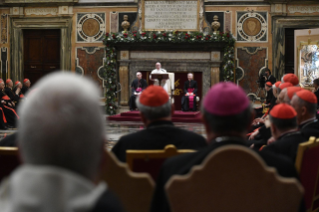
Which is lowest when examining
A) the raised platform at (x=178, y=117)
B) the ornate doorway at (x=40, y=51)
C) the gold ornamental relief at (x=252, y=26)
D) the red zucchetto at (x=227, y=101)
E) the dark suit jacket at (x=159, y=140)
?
the raised platform at (x=178, y=117)

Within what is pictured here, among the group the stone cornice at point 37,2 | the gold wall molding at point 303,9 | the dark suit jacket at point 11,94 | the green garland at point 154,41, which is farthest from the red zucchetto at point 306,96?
the stone cornice at point 37,2

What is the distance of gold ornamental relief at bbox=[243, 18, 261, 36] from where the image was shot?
15.0 metres

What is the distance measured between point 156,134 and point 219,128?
3.62ft

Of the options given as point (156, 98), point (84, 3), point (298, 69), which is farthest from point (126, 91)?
point (156, 98)

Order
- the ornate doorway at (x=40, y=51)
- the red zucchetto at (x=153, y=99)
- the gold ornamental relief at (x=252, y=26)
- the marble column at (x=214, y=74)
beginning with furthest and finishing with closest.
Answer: the ornate doorway at (x=40, y=51) < the gold ornamental relief at (x=252, y=26) < the marble column at (x=214, y=74) < the red zucchetto at (x=153, y=99)

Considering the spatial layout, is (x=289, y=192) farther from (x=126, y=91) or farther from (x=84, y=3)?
(x=84, y=3)

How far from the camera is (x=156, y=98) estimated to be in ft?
9.88

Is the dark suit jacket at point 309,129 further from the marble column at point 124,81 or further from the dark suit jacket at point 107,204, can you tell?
the marble column at point 124,81

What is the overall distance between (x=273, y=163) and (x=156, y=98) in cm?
128

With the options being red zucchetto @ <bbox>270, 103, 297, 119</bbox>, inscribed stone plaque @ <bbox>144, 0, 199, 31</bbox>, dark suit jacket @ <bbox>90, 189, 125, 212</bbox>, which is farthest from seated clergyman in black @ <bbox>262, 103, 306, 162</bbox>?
inscribed stone plaque @ <bbox>144, 0, 199, 31</bbox>

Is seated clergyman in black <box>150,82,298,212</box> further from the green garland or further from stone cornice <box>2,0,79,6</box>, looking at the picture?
stone cornice <box>2,0,79,6</box>

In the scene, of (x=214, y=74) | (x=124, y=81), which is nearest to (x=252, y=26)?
(x=214, y=74)

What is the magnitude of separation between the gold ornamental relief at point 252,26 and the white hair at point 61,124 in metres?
14.6

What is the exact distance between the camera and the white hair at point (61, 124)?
0.92 meters
